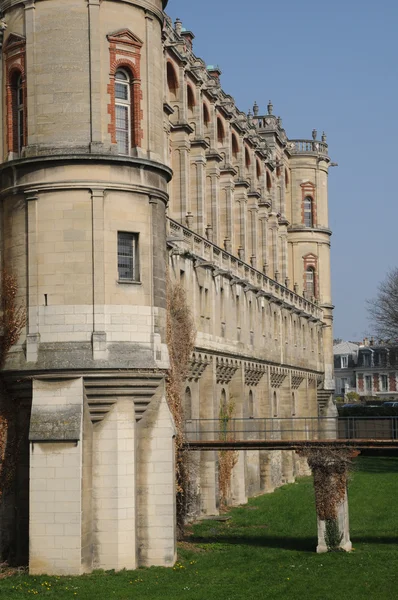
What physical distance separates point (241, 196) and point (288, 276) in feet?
59.3

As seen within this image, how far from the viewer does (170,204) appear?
4578 centimetres

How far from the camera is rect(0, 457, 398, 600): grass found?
26.8 meters

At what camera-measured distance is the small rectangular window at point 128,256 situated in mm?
30797

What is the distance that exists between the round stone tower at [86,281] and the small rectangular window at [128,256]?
0.04 meters

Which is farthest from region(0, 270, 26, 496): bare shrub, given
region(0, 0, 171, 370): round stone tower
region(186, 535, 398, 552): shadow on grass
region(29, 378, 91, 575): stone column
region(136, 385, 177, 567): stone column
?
region(186, 535, 398, 552): shadow on grass

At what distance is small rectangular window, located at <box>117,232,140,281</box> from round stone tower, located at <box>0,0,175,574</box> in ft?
0.14

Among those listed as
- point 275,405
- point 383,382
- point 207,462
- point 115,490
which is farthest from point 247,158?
point 383,382

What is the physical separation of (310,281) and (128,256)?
49.5 meters

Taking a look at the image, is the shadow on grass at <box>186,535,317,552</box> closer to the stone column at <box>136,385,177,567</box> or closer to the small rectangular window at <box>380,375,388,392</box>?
the stone column at <box>136,385,177,567</box>

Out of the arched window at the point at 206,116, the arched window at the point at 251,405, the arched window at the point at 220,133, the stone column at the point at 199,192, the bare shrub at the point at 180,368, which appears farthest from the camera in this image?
the arched window at the point at 251,405

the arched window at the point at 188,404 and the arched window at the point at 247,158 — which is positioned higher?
the arched window at the point at 247,158

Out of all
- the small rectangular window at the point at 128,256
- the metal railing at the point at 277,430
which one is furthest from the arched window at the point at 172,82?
the small rectangular window at the point at 128,256

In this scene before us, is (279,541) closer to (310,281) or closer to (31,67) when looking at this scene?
(31,67)

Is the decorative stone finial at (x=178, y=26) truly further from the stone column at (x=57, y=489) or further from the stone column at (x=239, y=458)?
the stone column at (x=57, y=489)
